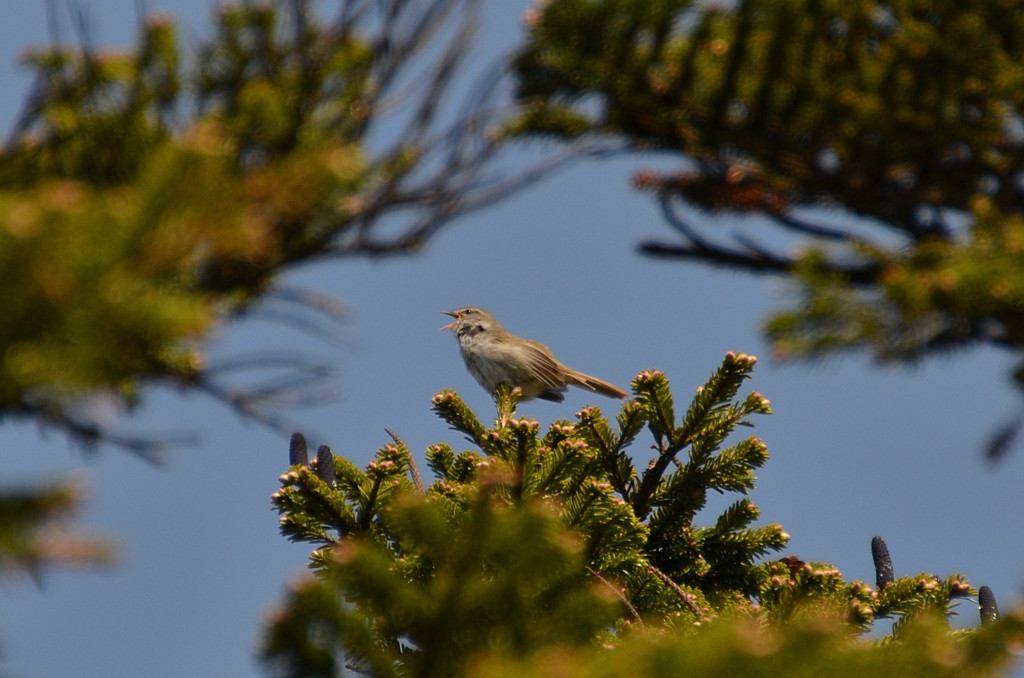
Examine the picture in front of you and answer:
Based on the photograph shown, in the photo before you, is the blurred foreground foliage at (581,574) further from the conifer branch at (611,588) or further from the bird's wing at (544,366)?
the bird's wing at (544,366)

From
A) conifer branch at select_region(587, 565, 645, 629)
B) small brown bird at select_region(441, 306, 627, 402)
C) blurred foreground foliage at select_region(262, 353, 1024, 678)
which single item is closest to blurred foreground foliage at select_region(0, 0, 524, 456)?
blurred foreground foliage at select_region(262, 353, 1024, 678)

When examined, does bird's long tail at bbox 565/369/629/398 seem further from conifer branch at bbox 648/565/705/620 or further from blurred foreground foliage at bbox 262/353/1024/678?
conifer branch at bbox 648/565/705/620

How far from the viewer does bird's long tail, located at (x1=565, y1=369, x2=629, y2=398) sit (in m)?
9.67

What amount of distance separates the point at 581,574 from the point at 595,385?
6273 mm

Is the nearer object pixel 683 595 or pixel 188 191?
pixel 188 191

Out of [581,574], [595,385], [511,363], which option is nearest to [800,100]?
[581,574]

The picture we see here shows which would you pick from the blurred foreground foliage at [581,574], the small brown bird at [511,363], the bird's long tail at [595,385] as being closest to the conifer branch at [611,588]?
the blurred foreground foliage at [581,574]

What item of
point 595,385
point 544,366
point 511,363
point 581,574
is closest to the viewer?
point 581,574

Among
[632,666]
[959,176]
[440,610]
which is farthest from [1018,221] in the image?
[440,610]

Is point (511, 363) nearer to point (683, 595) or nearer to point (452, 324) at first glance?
point (452, 324)

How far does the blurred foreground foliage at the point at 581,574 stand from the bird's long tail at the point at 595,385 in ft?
Result: 11.3

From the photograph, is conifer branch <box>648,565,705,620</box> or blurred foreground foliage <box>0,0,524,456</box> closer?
blurred foreground foliage <box>0,0,524,456</box>

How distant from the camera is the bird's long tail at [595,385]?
9.67m

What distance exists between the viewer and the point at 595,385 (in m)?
9.74
